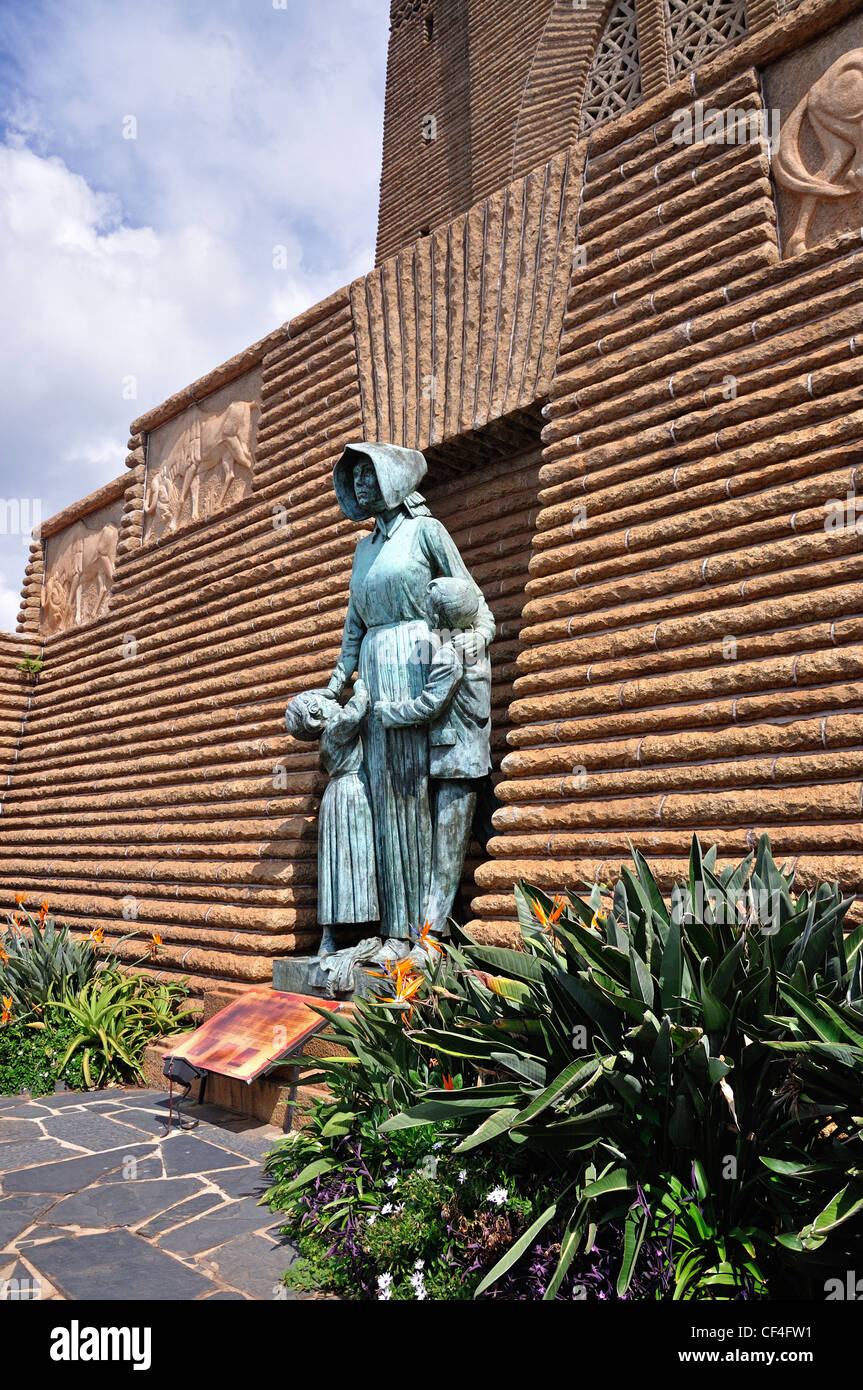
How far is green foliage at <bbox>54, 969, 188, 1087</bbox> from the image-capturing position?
218 inches

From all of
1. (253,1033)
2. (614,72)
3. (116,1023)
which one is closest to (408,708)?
(253,1033)

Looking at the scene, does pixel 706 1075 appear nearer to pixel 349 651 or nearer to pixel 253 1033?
pixel 253 1033

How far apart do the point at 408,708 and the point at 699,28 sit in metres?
7.43

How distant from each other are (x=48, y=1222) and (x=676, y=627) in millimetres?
3333

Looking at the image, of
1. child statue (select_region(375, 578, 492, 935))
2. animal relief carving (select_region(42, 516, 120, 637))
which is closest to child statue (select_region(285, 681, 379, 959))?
child statue (select_region(375, 578, 492, 935))

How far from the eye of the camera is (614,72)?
30.0 feet

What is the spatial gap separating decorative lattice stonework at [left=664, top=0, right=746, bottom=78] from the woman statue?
19.3 feet

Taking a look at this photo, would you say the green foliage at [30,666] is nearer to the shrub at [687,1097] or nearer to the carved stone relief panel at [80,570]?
the carved stone relief panel at [80,570]

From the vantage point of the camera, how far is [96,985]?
20.0 ft

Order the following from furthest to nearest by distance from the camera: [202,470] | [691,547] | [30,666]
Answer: [30,666] → [202,470] → [691,547]

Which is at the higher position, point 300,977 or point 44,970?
point 300,977

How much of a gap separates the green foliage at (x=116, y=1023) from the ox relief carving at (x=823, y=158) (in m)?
5.44

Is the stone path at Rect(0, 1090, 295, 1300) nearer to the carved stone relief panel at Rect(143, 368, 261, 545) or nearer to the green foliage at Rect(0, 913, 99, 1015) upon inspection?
the green foliage at Rect(0, 913, 99, 1015)
